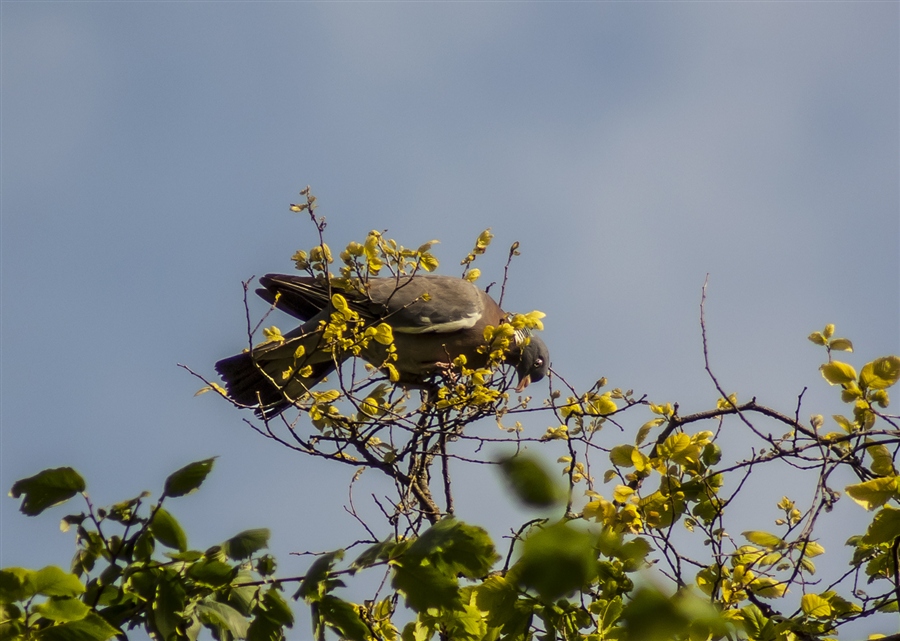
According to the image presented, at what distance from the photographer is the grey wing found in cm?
600

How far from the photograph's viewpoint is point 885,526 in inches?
94.3

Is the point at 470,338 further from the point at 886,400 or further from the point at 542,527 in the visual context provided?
the point at 542,527

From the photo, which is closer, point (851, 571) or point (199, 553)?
point (199, 553)

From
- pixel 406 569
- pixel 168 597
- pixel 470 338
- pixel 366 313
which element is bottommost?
pixel 168 597

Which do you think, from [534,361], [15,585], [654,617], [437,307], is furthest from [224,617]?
[534,361]

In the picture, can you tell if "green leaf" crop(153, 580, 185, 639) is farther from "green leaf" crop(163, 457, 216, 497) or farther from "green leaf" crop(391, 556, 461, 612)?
"green leaf" crop(391, 556, 461, 612)

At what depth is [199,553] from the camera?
228 cm

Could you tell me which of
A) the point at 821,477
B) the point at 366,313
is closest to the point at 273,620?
the point at 821,477

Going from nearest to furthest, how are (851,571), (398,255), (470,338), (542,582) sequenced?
(542,582) < (851,571) < (398,255) < (470,338)

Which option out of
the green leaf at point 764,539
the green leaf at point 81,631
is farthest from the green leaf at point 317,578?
the green leaf at point 764,539

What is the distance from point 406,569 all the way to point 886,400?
5.35 feet

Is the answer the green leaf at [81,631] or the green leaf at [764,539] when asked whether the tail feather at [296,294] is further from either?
the green leaf at [81,631]

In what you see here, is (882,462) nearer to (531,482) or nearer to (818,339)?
(818,339)

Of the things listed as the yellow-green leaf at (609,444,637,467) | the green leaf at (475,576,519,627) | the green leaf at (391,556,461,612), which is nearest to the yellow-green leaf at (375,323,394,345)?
the yellow-green leaf at (609,444,637,467)
